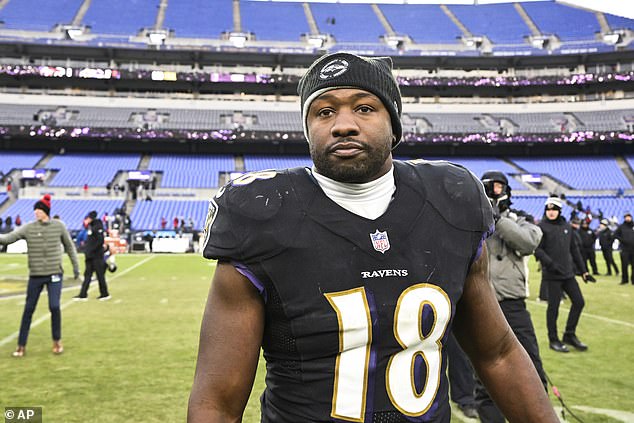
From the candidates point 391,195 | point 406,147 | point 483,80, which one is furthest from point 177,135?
point 391,195

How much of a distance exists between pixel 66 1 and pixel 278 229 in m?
53.6

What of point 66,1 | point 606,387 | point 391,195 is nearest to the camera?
point 391,195

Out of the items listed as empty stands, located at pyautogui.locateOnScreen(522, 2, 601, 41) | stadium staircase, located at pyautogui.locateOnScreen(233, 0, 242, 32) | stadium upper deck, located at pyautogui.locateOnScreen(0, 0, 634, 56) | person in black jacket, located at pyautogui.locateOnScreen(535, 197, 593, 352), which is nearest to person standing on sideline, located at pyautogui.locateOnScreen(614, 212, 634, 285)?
person in black jacket, located at pyautogui.locateOnScreen(535, 197, 593, 352)

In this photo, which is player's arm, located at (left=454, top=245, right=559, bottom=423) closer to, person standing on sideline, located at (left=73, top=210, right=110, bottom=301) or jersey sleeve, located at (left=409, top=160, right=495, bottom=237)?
jersey sleeve, located at (left=409, top=160, right=495, bottom=237)

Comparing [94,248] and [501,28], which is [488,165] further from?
[94,248]

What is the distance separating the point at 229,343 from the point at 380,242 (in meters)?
0.50

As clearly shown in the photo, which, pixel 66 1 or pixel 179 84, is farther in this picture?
pixel 66 1

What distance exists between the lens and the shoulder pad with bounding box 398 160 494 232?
1.71 m

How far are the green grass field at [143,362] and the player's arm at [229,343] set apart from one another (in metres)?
3.49

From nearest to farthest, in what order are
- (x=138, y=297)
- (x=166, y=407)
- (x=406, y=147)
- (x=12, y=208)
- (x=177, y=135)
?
(x=166, y=407) → (x=138, y=297) → (x=12, y=208) → (x=177, y=135) → (x=406, y=147)

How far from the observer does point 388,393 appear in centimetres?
150

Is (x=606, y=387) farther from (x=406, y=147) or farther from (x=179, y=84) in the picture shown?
(x=179, y=84)

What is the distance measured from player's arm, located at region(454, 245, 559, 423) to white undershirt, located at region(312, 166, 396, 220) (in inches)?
15.0

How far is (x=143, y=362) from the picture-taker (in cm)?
659
